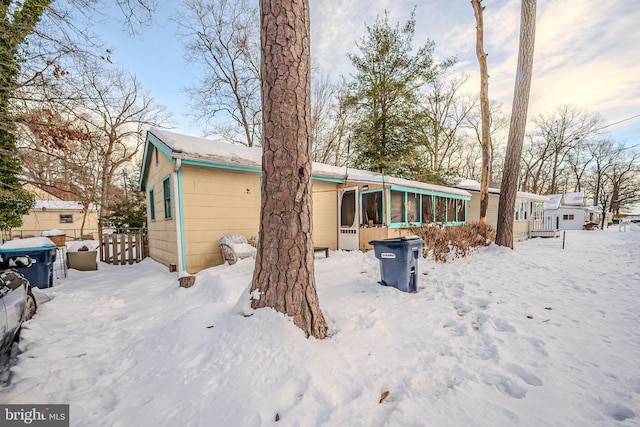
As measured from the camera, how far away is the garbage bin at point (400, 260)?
3.96 meters

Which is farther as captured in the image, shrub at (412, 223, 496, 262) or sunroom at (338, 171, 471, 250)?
sunroom at (338, 171, 471, 250)

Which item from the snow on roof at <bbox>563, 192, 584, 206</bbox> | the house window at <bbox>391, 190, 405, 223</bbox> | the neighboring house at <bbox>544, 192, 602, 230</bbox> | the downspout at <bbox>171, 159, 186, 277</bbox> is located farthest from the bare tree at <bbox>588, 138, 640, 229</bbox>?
the downspout at <bbox>171, 159, 186, 277</bbox>

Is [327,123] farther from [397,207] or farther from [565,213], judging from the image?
[565,213]

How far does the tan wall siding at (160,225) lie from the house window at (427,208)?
9.66 meters

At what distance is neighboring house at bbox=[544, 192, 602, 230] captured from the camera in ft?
95.8

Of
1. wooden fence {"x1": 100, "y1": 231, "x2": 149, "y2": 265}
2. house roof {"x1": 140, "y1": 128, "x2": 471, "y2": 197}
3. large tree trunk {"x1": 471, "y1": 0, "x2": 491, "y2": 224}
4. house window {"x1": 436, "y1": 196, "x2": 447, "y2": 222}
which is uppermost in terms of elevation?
large tree trunk {"x1": 471, "y1": 0, "x2": 491, "y2": 224}

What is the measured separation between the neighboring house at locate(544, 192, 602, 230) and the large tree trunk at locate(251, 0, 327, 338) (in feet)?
124

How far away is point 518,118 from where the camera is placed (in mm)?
8367

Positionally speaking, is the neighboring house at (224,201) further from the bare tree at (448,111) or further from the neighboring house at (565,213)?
the neighboring house at (565,213)

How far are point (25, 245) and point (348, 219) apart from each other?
28.0 feet

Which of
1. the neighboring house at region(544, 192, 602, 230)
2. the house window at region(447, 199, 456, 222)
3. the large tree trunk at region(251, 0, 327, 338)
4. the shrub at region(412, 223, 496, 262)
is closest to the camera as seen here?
the large tree trunk at region(251, 0, 327, 338)

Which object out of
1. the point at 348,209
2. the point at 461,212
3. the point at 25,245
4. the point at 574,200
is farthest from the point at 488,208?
the point at 574,200

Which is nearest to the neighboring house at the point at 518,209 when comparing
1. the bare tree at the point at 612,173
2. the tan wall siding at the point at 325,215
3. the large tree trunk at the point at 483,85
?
the large tree trunk at the point at 483,85

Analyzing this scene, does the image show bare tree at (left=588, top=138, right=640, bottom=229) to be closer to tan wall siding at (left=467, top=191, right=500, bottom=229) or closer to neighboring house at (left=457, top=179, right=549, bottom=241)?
neighboring house at (left=457, top=179, right=549, bottom=241)
